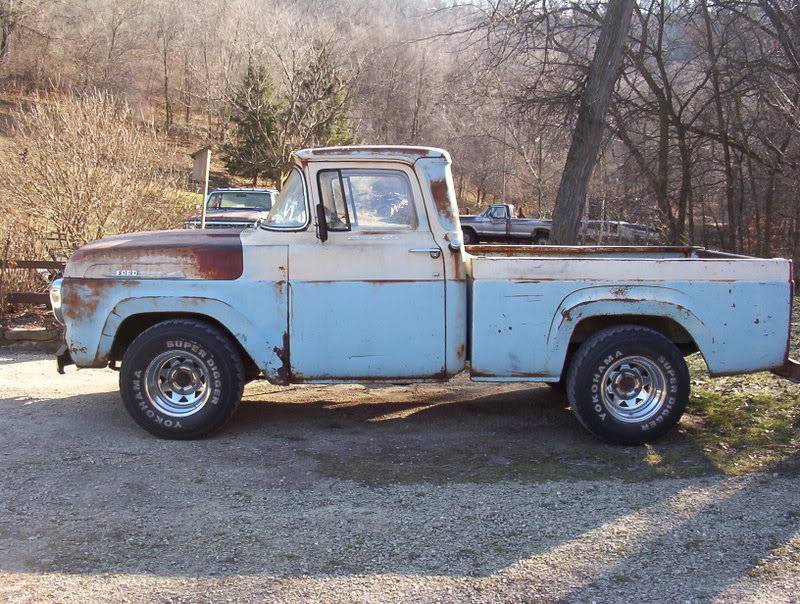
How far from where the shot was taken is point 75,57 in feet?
161

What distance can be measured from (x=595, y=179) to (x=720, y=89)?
7552 mm

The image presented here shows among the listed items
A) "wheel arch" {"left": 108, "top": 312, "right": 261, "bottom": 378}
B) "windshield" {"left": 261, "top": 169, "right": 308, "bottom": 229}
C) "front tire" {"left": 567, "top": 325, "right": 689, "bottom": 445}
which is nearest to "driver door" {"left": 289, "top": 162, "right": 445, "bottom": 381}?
"windshield" {"left": 261, "top": 169, "right": 308, "bottom": 229}

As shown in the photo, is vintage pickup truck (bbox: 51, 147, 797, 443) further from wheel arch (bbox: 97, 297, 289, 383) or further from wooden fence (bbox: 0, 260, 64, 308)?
wooden fence (bbox: 0, 260, 64, 308)

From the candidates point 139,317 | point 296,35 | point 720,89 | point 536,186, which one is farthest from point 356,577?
point 536,186

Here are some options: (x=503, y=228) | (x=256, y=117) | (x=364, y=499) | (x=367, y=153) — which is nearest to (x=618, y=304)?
(x=367, y=153)

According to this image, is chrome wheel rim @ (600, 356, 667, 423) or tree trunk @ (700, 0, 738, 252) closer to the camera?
chrome wheel rim @ (600, 356, 667, 423)

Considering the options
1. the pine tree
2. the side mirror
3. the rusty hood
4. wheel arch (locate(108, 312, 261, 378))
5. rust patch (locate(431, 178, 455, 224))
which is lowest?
wheel arch (locate(108, 312, 261, 378))

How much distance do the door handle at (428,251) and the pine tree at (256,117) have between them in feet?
85.7

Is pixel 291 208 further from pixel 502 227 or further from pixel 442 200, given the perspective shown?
pixel 502 227

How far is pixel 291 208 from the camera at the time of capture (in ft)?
18.8

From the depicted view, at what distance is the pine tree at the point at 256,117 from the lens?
31.5 m

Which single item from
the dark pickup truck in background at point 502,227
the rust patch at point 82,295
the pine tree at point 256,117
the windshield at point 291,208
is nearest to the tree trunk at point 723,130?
the dark pickup truck in background at point 502,227

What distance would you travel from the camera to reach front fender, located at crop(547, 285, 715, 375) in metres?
5.54

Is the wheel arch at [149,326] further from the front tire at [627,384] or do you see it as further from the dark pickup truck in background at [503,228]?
the dark pickup truck in background at [503,228]
